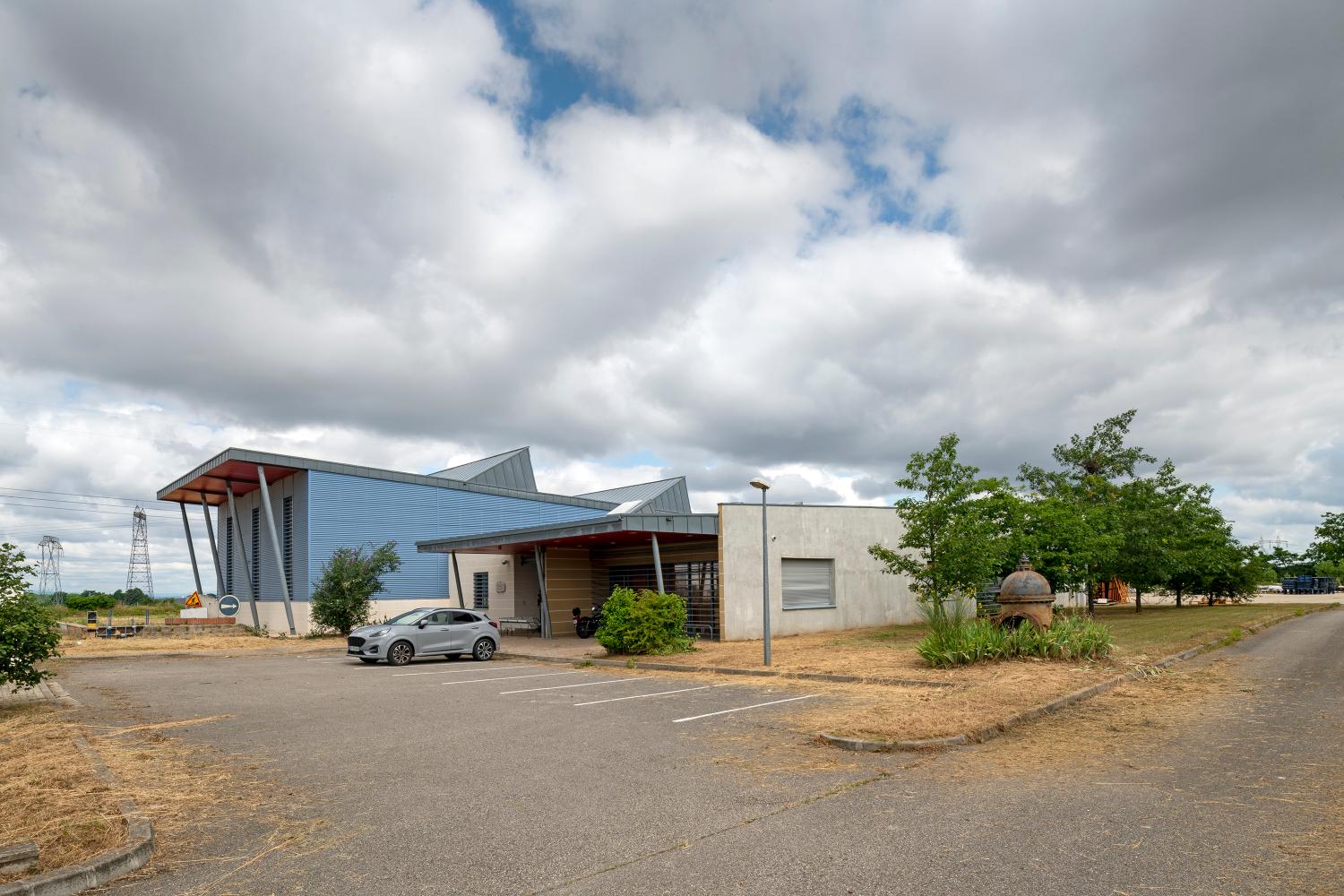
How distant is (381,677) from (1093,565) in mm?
26705

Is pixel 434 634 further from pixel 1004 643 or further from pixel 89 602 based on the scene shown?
pixel 89 602

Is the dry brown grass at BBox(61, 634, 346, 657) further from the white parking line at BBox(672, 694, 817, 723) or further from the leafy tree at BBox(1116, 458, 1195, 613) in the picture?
the leafy tree at BBox(1116, 458, 1195, 613)

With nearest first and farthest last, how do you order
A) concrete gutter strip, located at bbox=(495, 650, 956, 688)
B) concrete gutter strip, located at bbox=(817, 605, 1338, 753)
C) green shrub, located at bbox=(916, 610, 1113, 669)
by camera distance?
concrete gutter strip, located at bbox=(817, 605, 1338, 753)
concrete gutter strip, located at bbox=(495, 650, 956, 688)
green shrub, located at bbox=(916, 610, 1113, 669)

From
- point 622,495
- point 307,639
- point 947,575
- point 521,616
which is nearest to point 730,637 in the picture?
point 947,575

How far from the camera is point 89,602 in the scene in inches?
2485

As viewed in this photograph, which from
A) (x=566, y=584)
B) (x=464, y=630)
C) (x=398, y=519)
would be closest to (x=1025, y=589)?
(x=464, y=630)

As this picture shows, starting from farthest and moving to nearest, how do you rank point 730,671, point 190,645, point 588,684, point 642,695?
1. point 190,645
2. point 730,671
3. point 588,684
4. point 642,695

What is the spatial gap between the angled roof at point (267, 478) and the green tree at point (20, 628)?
66.5ft

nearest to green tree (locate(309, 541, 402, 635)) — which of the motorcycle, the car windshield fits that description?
the motorcycle

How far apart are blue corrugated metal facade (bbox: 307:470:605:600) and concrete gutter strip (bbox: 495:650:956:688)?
48.6ft

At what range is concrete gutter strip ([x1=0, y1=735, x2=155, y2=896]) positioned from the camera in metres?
4.84

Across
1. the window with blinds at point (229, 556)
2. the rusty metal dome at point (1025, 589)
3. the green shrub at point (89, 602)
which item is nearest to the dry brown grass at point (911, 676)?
the rusty metal dome at point (1025, 589)

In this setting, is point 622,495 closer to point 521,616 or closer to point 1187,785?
point 521,616

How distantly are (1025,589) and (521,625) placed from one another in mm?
20991
